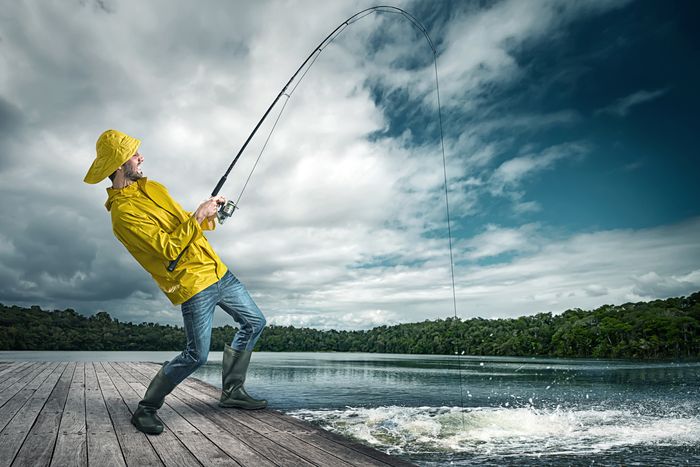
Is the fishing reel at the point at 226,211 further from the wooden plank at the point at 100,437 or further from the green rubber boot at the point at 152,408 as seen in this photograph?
the wooden plank at the point at 100,437

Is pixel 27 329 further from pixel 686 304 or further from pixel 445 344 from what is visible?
pixel 686 304

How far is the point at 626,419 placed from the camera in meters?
10.8

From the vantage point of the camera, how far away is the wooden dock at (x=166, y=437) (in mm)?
2355

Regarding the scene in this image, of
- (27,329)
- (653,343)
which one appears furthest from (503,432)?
(653,343)

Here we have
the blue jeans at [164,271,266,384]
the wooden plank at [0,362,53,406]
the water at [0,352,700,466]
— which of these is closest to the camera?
the blue jeans at [164,271,266,384]

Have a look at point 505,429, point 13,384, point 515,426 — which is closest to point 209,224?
point 13,384

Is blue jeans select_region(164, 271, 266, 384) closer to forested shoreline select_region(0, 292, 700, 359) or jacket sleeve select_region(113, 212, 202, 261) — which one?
jacket sleeve select_region(113, 212, 202, 261)

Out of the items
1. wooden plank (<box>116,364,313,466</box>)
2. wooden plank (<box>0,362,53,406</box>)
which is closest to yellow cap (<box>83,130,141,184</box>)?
wooden plank (<box>116,364,313,466</box>)

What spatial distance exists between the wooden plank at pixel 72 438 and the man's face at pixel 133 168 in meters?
1.64

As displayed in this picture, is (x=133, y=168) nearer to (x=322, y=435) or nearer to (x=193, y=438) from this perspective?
(x=193, y=438)

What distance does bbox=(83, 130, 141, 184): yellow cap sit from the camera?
120 inches

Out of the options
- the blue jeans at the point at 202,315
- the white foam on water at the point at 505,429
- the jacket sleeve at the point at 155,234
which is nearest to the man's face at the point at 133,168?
the jacket sleeve at the point at 155,234

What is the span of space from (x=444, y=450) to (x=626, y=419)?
257 inches

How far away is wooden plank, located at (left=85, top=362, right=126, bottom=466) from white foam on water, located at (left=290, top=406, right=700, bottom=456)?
406 cm
